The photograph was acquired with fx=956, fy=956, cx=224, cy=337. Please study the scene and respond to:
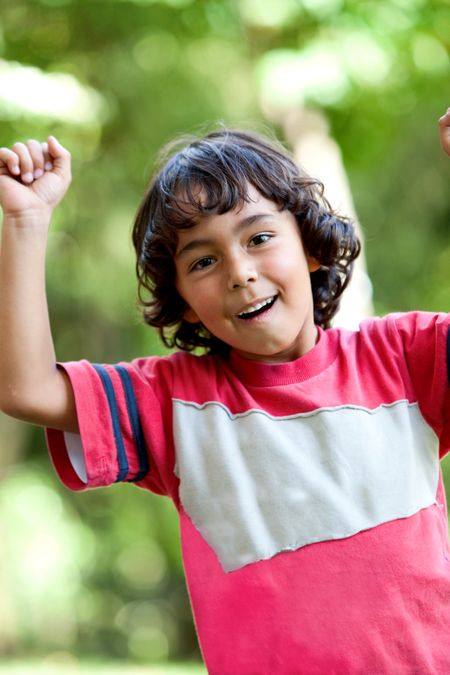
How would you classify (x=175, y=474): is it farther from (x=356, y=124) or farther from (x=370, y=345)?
(x=356, y=124)

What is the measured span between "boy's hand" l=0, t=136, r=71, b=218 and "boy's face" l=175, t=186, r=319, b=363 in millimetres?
278

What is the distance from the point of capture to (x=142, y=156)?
7.21 m

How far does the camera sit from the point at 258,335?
192 cm

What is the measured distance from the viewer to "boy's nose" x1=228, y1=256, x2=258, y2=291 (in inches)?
74.0

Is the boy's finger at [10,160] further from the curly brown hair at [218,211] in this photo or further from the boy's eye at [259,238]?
Answer: the boy's eye at [259,238]

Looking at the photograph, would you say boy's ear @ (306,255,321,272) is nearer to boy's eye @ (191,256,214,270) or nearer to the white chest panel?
boy's eye @ (191,256,214,270)

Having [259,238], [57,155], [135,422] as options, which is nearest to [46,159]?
[57,155]

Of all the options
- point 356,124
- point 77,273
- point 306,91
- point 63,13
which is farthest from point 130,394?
point 77,273

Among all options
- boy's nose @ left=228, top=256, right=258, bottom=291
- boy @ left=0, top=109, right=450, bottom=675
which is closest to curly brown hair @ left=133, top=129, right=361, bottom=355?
boy @ left=0, top=109, right=450, bottom=675

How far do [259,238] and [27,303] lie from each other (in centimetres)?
49

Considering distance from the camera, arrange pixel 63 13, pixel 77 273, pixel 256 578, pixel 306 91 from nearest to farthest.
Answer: pixel 256 578 < pixel 306 91 < pixel 63 13 < pixel 77 273

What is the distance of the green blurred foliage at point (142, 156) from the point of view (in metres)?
3.99

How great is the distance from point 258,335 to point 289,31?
2.47 m

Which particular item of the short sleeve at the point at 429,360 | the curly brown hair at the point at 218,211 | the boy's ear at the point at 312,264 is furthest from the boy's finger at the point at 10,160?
the short sleeve at the point at 429,360
